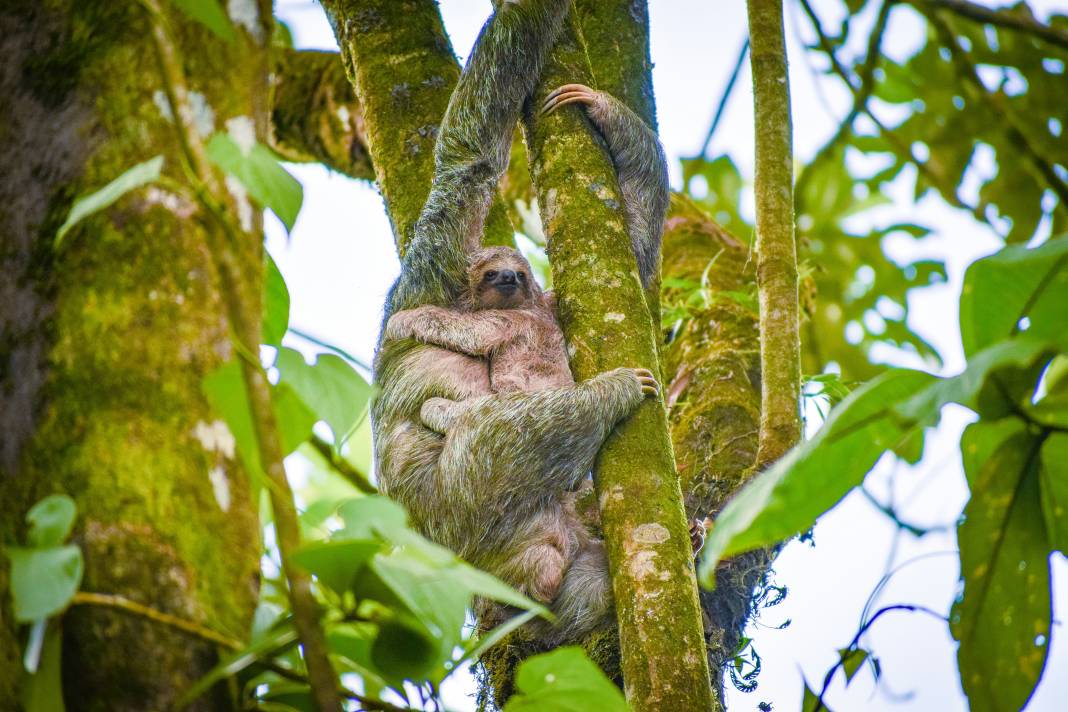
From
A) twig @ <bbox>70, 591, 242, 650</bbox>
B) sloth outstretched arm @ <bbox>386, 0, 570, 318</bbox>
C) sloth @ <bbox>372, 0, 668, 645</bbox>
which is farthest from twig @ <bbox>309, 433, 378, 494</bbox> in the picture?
twig @ <bbox>70, 591, 242, 650</bbox>

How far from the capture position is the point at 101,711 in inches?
71.4

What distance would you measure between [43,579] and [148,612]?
0.21 m

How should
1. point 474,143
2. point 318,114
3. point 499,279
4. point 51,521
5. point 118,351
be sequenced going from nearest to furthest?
point 51,521 < point 118,351 < point 474,143 < point 499,279 < point 318,114

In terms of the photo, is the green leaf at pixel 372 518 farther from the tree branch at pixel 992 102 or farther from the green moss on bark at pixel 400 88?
the green moss on bark at pixel 400 88

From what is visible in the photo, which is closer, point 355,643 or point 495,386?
point 355,643

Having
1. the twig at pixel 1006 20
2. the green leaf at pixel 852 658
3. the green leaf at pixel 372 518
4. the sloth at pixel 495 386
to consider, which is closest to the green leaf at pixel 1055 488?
the green leaf at pixel 852 658

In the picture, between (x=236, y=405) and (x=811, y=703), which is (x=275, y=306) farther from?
(x=811, y=703)

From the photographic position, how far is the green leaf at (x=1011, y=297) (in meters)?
1.83

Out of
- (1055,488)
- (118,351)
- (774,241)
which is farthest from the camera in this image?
(774,241)

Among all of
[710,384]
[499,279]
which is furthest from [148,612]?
[710,384]

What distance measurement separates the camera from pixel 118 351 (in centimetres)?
204

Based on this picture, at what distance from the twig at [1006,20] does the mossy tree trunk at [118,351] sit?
196 cm

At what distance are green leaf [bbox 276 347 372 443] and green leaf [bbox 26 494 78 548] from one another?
50 cm

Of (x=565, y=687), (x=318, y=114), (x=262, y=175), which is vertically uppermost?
(x=318, y=114)
